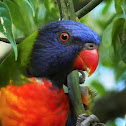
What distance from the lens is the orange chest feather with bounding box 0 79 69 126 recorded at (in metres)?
1.00

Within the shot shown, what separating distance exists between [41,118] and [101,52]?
0.58 m

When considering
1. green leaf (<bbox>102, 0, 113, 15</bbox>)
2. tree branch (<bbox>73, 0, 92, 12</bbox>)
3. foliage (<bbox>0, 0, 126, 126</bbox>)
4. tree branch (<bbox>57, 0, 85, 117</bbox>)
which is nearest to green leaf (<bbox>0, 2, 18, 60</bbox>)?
foliage (<bbox>0, 0, 126, 126</bbox>)

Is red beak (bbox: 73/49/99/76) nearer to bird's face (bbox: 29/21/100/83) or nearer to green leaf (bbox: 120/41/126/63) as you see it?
bird's face (bbox: 29/21/100/83)

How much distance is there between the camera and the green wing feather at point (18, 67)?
1037mm

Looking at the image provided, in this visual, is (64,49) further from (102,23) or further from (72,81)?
(102,23)

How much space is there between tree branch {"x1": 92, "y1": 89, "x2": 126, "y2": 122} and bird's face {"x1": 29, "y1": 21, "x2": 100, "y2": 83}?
0.39m

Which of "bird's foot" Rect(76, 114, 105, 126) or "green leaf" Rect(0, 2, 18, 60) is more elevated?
"green leaf" Rect(0, 2, 18, 60)

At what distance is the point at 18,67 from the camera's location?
106 cm

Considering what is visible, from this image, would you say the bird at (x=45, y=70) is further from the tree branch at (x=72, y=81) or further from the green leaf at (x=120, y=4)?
the green leaf at (x=120, y=4)

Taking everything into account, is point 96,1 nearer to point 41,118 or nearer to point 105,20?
point 105,20

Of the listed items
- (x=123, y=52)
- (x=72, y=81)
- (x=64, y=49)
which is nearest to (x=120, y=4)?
(x=123, y=52)

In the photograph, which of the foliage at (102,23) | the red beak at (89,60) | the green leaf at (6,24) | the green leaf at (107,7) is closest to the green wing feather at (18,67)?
the foliage at (102,23)

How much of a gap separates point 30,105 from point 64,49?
1.00 ft

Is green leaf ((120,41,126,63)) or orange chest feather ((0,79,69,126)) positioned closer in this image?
orange chest feather ((0,79,69,126))
